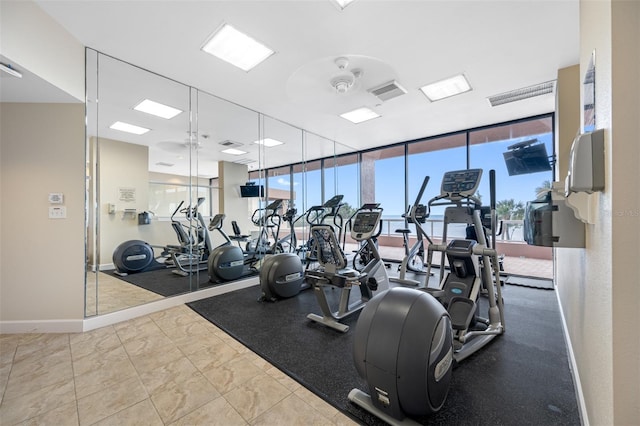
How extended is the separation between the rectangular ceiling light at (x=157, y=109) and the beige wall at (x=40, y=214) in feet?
4.34

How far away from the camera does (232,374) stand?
6.85 feet

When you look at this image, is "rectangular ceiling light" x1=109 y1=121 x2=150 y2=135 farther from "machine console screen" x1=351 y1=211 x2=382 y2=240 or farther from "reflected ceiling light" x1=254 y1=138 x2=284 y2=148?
"machine console screen" x1=351 y1=211 x2=382 y2=240

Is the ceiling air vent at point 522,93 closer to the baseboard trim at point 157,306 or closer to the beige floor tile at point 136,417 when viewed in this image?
the baseboard trim at point 157,306

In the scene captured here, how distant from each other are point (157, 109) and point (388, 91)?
152 inches

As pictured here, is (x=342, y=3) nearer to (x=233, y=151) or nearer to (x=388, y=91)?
(x=388, y=91)

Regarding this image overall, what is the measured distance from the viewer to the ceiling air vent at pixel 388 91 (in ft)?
11.8

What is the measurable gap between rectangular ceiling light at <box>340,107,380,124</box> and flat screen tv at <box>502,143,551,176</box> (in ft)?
8.32

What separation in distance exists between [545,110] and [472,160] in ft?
4.79

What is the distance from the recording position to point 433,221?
311 inches

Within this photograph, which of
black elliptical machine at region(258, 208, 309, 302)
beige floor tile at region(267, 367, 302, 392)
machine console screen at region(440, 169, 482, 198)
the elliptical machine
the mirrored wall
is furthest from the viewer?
black elliptical machine at region(258, 208, 309, 302)

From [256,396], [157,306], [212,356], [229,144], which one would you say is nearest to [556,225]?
[256,396]

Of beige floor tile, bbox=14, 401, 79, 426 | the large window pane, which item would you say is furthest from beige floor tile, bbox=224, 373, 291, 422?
the large window pane

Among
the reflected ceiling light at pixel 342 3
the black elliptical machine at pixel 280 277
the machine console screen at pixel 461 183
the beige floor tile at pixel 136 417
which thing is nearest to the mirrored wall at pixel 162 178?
the black elliptical machine at pixel 280 277

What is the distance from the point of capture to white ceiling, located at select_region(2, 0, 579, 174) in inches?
94.0
